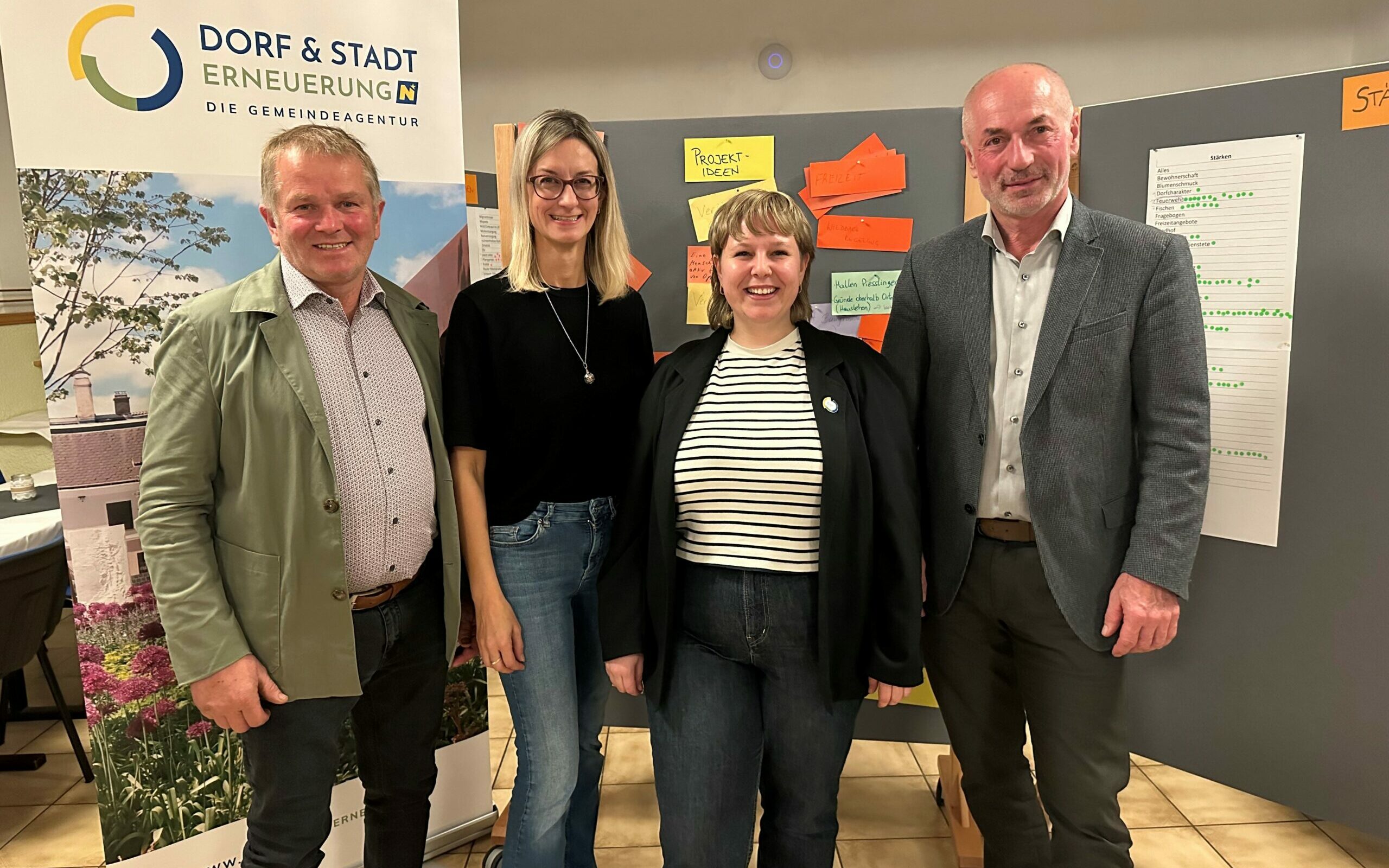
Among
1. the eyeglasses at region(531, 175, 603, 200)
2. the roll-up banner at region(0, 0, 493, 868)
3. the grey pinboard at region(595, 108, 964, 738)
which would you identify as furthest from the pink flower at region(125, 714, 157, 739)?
the grey pinboard at region(595, 108, 964, 738)

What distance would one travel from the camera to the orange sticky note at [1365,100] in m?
1.84

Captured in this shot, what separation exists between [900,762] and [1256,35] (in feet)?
13.5

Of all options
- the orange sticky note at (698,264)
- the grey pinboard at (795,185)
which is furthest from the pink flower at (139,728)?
the orange sticky note at (698,264)

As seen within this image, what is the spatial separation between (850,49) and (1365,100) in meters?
2.96

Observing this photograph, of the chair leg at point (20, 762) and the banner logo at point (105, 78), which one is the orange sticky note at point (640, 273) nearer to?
the banner logo at point (105, 78)

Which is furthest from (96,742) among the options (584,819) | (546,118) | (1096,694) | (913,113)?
(913,113)

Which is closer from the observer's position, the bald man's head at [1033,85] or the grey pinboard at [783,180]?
the bald man's head at [1033,85]

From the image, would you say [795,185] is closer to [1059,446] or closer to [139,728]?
[1059,446]

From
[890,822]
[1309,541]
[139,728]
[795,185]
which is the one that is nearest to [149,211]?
[139,728]

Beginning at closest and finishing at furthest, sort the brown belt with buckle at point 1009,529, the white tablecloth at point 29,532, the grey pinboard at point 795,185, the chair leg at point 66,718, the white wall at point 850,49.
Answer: the brown belt with buckle at point 1009,529, the grey pinboard at point 795,185, the white tablecloth at point 29,532, the chair leg at point 66,718, the white wall at point 850,49

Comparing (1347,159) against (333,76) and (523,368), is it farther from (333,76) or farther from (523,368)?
(333,76)

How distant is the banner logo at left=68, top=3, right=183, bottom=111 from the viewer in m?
1.58

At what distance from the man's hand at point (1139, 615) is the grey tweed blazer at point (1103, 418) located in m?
0.02

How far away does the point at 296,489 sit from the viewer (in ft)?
4.67
